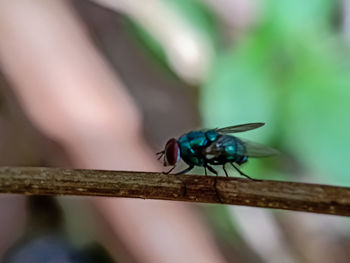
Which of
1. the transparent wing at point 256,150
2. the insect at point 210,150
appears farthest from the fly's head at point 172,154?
the transparent wing at point 256,150

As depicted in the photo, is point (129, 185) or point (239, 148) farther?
point (239, 148)

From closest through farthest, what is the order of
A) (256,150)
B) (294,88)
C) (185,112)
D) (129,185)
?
(129,185) < (256,150) < (294,88) < (185,112)

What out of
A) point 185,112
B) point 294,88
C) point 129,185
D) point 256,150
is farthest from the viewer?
point 185,112

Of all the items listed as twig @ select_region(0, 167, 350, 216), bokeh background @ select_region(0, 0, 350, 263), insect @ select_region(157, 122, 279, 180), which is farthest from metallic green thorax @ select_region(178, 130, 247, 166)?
bokeh background @ select_region(0, 0, 350, 263)

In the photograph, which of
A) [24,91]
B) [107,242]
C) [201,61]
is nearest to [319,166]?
[201,61]

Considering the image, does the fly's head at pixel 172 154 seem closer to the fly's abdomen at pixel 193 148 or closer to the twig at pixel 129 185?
the fly's abdomen at pixel 193 148

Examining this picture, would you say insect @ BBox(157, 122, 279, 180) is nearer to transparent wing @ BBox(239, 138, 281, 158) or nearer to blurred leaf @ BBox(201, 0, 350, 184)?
transparent wing @ BBox(239, 138, 281, 158)

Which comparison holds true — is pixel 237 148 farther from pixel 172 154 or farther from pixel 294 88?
pixel 294 88

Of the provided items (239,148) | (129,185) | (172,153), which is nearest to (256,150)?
(239,148)
